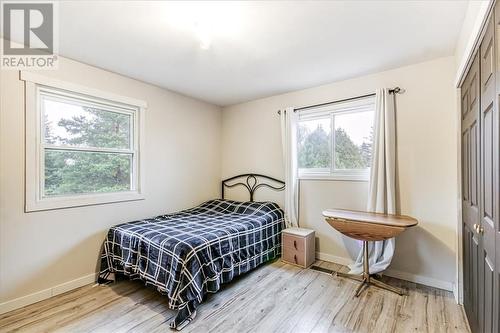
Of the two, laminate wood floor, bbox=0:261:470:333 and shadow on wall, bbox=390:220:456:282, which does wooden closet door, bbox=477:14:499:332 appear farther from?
shadow on wall, bbox=390:220:456:282

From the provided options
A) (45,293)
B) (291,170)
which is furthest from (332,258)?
(45,293)

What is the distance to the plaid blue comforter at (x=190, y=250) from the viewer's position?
2.02 m

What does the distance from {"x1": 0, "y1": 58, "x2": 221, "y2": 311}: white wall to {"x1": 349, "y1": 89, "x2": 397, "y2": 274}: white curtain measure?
251 centimetres

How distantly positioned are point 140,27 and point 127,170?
68.4 inches

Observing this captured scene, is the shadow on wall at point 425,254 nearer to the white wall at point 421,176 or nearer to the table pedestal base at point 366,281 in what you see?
the white wall at point 421,176

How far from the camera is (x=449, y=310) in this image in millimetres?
2086

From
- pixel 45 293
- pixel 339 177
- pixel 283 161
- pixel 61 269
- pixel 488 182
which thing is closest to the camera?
pixel 488 182

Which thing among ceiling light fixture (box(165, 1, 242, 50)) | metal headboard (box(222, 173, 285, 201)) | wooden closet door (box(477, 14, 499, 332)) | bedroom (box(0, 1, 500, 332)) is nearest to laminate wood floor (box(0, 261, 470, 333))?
bedroom (box(0, 1, 500, 332))

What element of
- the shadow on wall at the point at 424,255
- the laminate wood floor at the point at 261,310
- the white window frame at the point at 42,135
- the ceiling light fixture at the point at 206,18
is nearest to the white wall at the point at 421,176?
the shadow on wall at the point at 424,255

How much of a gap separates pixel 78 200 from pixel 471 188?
3.49m

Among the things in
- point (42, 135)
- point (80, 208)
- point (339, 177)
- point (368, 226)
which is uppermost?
point (42, 135)

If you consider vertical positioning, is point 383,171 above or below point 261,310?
above

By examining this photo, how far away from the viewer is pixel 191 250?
2076mm

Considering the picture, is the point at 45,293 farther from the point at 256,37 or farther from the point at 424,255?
the point at 424,255
